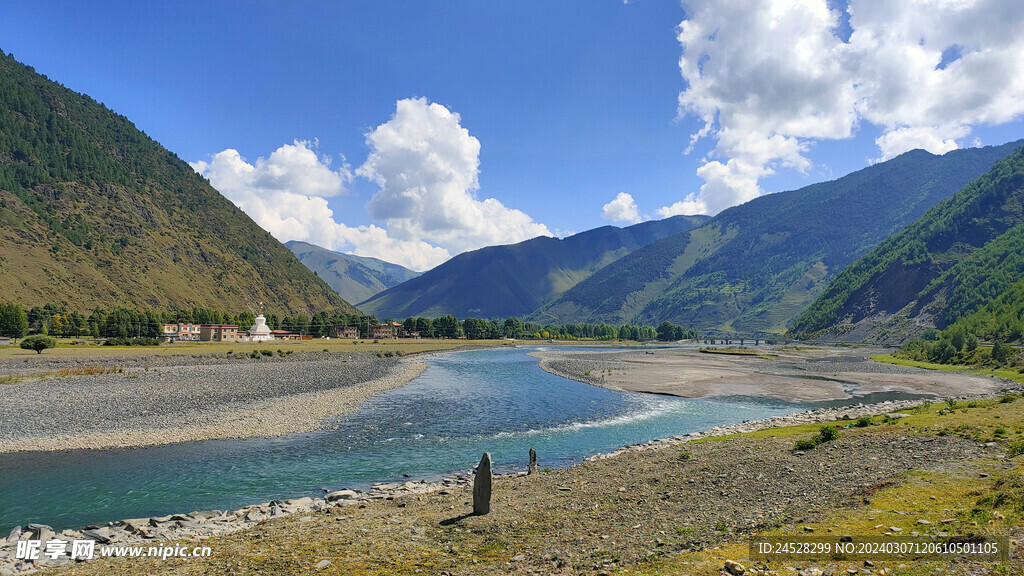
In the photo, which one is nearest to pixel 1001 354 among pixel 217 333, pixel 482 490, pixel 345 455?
pixel 482 490

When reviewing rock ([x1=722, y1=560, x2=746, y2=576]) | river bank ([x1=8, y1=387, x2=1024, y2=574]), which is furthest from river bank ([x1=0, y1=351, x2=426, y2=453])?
rock ([x1=722, y1=560, x2=746, y2=576])

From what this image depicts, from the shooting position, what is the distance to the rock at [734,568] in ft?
33.3

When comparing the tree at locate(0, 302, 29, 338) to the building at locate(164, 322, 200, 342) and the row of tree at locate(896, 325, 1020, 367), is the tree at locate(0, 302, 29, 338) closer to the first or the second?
the building at locate(164, 322, 200, 342)

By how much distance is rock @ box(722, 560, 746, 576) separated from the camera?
1015 cm

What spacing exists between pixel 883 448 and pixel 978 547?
15538mm

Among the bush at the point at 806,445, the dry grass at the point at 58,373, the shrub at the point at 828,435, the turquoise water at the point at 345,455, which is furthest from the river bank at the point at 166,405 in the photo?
the shrub at the point at 828,435

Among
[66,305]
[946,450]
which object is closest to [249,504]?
[946,450]

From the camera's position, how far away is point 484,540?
14281mm

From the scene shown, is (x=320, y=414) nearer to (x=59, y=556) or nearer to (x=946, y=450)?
(x=59, y=556)

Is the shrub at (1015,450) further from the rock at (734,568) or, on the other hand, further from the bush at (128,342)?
the bush at (128,342)

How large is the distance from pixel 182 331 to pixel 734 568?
20066 cm

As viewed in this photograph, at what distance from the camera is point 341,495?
835 inches

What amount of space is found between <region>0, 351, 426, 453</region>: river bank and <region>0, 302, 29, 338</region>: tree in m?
68.8

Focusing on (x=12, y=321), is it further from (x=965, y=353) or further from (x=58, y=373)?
(x=965, y=353)
